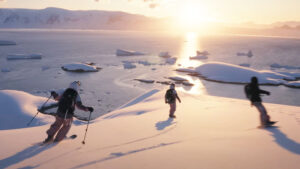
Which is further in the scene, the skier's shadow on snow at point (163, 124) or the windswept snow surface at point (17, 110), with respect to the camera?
the windswept snow surface at point (17, 110)

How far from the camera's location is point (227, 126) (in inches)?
266

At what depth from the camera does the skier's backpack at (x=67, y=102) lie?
484 cm

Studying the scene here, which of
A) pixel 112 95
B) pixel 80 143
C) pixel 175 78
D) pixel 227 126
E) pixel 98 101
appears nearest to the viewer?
pixel 80 143

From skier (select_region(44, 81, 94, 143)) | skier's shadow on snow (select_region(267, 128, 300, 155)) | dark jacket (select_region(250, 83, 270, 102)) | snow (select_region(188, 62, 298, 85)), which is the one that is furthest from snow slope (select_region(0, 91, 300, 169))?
snow (select_region(188, 62, 298, 85))

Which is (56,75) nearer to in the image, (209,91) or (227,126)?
(209,91)

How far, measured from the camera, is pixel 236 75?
29.7 metres

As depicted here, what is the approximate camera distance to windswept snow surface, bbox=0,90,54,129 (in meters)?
10.6

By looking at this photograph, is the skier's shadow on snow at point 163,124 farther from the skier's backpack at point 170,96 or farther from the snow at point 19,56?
the snow at point 19,56

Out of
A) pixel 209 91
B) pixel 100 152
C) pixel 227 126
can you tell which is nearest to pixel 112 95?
pixel 209 91

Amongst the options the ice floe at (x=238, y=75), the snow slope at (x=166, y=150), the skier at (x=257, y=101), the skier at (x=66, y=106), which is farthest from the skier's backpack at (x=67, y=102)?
the ice floe at (x=238, y=75)

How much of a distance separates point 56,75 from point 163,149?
93.5 ft

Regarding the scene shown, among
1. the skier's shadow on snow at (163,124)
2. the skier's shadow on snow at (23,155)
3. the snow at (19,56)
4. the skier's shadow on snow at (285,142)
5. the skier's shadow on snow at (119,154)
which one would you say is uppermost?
the skier's shadow on snow at (285,142)

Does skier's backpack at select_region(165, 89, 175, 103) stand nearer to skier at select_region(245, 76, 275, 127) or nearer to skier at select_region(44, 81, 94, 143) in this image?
skier at select_region(245, 76, 275, 127)

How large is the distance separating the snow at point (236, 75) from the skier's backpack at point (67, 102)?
25.9 metres
